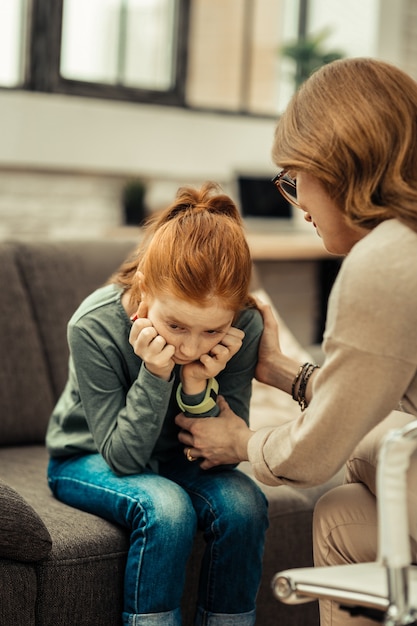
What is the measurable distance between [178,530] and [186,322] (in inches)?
15.0

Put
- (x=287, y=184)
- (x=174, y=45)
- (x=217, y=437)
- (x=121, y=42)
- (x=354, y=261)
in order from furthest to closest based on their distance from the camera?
(x=174, y=45) → (x=121, y=42) → (x=217, y=437) → (x=287, y=184) → (x=354, y=261)

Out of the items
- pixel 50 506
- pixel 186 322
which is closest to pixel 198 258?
pixel 186 322

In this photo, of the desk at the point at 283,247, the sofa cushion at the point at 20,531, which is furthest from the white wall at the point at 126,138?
the sofa cushion at the point at 20,531

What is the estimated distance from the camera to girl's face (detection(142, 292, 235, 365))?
162 centimetres

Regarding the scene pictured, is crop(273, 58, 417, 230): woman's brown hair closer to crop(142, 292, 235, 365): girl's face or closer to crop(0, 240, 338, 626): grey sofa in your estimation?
crop(142, 292, 235, 365): girl's face

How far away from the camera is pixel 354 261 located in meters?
1.34

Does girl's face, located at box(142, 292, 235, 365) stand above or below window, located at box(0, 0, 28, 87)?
below

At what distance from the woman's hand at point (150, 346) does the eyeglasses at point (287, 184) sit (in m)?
0.33

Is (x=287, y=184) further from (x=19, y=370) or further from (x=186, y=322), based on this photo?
(x=19, y=370)

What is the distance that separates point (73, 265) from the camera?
254 centimetres

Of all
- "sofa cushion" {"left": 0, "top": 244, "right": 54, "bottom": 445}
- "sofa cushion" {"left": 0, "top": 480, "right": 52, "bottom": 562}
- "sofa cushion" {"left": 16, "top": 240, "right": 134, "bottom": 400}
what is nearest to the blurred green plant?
"sofa cushion" {"left": 16, "top": 240, "right": 134, "bottom": 400}

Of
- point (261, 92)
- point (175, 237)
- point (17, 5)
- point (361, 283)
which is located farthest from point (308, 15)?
point (361, 283)

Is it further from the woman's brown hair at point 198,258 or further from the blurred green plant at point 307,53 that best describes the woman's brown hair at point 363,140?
the blurred green plant at point 307,53

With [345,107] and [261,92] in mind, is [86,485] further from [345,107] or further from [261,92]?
[261,92]
